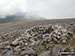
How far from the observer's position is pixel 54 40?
16.5 meters

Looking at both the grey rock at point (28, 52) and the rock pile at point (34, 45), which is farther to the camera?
the rock pile at point (34, 45)

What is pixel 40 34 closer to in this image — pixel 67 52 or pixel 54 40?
pixel 54 40

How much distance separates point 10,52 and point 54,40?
6.14m

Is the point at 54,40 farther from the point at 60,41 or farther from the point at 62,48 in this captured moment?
the point at 62,48

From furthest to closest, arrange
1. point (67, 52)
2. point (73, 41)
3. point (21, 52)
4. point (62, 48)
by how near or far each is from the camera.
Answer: point (73, 41), point (21, 52), point (62, 48), point (67, 52)

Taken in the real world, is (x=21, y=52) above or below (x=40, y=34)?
Result: below

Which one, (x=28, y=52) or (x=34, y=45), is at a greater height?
(x=34, y=45)

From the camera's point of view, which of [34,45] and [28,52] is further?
[34,45]

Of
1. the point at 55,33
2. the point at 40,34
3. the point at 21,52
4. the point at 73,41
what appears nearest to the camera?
the point at 21,52

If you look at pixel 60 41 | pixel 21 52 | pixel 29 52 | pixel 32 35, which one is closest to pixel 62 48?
pixel 60 41

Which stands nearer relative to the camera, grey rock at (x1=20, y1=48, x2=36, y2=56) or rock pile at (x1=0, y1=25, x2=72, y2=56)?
grey rock at (x1=20, y1=48, x2=36, y2=56)

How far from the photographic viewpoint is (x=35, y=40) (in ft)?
59.3

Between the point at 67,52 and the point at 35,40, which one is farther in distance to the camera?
the point at 35,40

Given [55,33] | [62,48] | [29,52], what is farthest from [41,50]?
[55,33]
